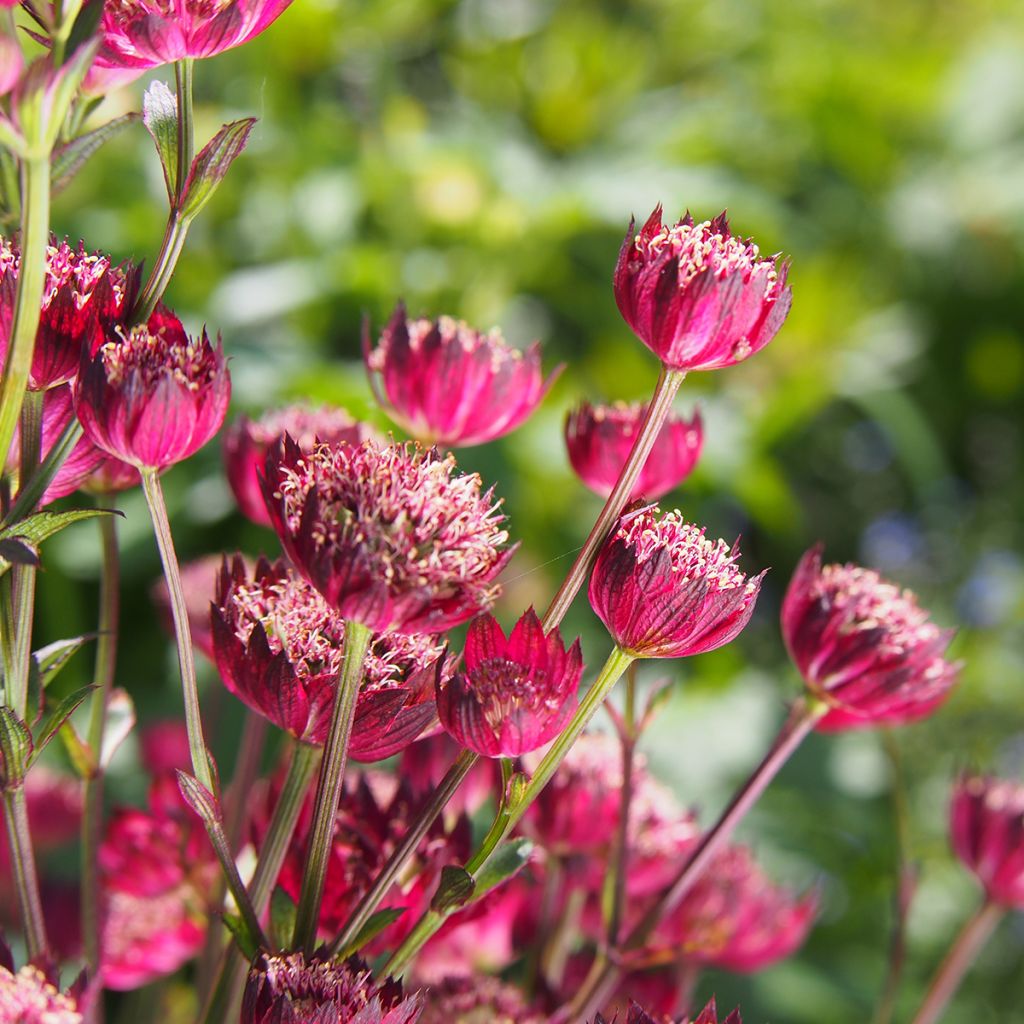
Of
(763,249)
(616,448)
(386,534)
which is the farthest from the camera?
(763,249)

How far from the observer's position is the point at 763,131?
1785mm

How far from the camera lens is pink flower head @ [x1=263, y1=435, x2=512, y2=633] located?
0.85 ft

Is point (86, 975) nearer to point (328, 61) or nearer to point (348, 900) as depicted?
point (348, 900)

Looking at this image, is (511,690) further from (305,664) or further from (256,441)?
(256,441)

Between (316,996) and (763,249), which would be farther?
(763,249)

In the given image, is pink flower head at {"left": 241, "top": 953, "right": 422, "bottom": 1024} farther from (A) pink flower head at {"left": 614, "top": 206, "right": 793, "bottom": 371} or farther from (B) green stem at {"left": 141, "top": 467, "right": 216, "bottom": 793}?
(A) pink flower head at {"left": 614, "top": 206, "right": 793, "bottom": 371}

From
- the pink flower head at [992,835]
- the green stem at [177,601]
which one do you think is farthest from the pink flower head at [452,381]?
the pink flower head at [992,835]

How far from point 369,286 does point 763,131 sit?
84 centimetres

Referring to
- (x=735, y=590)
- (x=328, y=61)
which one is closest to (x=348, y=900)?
(x=735, y=590)

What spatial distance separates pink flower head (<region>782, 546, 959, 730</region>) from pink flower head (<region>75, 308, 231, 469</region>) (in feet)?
0.57

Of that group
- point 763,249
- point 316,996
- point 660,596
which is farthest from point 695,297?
point 763,249

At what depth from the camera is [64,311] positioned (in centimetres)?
28

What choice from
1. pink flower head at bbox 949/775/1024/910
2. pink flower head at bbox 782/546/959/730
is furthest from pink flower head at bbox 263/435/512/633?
pink flower head at bbox 949/775/1024/910

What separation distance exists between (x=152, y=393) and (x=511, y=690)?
0.33ft
